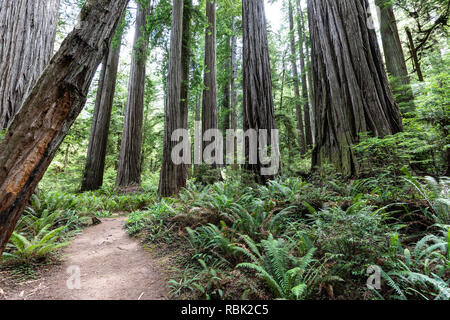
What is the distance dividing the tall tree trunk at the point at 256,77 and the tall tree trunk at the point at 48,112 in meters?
4.20

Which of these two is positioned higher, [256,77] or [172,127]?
[256,77]

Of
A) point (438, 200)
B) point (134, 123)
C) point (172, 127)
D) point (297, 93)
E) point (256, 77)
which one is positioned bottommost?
point (438, 200)

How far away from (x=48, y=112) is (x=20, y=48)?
12.7 ft

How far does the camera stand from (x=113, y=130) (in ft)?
38.4

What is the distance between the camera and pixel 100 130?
325 inches

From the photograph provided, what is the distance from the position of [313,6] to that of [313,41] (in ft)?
2.98

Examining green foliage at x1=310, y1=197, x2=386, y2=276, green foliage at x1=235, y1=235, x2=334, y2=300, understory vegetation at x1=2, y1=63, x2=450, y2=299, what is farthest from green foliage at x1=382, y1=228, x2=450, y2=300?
green foliage at x1=235, y1=235, x2=334, y2=300

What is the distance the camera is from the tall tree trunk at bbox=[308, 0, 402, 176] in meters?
4.05

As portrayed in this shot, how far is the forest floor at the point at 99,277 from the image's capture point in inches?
73.5

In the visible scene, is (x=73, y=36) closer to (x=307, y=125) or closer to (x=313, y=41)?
(x=313, y=41)

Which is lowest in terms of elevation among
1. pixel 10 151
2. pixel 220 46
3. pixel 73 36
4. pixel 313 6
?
pixel 10 151

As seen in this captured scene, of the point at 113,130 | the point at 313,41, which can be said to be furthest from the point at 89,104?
the point at 313,41

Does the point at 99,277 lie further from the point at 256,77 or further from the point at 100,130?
the point at 100,130

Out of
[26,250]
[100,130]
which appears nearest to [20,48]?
[26,250]
